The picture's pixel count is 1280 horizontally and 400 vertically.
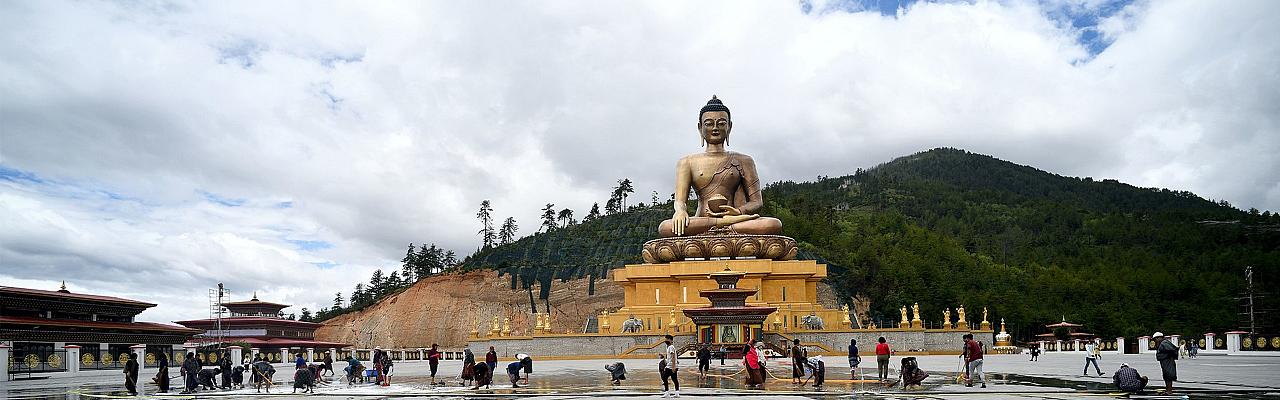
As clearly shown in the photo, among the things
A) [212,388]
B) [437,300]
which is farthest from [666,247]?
[437,300]

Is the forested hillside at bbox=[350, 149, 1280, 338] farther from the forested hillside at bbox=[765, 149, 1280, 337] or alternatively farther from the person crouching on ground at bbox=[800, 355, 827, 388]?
the person crouching on ground at bbox=[800, 355, 827, 388]

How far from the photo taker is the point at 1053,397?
14.8 m

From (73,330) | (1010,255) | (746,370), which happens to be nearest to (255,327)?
(73,330)

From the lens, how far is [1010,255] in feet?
306

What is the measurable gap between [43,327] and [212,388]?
20.2m

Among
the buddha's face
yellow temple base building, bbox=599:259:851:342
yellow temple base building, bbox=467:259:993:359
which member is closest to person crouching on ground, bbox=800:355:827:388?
yellow temple base building, bbox=467:259:993:359

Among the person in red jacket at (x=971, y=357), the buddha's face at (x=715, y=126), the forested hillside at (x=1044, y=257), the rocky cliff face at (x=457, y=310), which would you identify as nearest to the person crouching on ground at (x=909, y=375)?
the person in red jacket at (x=971, y=357)

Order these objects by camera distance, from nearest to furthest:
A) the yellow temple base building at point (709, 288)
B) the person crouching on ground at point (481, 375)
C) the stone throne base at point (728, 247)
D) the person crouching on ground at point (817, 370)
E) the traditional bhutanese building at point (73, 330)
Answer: the person crouching on ground at point (817, 370) < the person crouching on ground at point (481, 375) < the traditional bhutanese building at point (73, 330) < the yellow temple base building at point (709, 288) < the stone throne base at point (728, 247)

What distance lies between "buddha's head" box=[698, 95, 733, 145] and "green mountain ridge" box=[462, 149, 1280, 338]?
16135 millimetres

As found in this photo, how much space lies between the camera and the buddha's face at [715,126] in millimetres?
44531

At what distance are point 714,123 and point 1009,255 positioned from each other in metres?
58.8

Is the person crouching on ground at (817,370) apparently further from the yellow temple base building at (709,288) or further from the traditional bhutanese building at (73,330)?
the traditional bhutanese building at (73,330)

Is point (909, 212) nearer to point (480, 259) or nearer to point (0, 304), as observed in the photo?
point (480, 259)

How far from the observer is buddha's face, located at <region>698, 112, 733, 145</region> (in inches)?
1753
